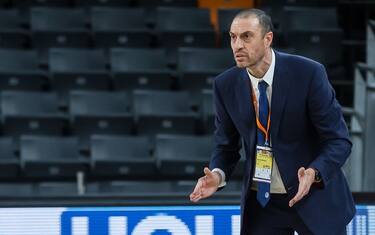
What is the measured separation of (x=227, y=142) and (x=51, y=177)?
4866 millimetres

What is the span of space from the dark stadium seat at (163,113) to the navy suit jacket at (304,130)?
16.8ft

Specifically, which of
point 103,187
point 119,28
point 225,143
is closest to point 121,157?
point 103,187

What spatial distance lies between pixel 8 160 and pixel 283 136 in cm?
525

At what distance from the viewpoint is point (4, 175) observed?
9203 millimetres

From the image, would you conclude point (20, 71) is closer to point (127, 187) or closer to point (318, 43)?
point (127, 187)

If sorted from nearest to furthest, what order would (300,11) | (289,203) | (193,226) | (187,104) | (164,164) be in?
(289,203) < (193,226) < (164,164) < (187,104) < (300,11)

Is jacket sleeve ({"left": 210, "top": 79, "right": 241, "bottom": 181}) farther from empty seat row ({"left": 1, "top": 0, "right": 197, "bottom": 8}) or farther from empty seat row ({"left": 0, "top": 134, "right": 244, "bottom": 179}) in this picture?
empty seat row ({"left": 1, "top": 0, "right": 197, "bottom": 8})

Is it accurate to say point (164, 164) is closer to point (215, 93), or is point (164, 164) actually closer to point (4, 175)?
point (4, 175)

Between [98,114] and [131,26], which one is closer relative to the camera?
[98,114]

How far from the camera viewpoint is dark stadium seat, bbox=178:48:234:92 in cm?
1009

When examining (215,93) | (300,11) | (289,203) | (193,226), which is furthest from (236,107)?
(300,11)

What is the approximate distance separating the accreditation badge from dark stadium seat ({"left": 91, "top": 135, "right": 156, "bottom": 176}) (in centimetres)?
484

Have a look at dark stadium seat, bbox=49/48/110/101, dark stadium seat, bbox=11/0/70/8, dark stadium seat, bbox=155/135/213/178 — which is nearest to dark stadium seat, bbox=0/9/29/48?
dark stadium seat, bbox=11/0/70/8

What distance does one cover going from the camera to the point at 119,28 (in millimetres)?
10742
